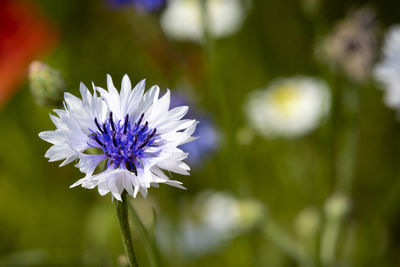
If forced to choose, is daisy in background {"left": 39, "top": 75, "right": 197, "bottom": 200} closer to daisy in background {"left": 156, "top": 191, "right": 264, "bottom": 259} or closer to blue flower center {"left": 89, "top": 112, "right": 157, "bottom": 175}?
blue flower center {"left": 89, "top": 112, "right": 157, "bottom": 175}

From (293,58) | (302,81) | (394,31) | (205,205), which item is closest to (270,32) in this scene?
(293,58)

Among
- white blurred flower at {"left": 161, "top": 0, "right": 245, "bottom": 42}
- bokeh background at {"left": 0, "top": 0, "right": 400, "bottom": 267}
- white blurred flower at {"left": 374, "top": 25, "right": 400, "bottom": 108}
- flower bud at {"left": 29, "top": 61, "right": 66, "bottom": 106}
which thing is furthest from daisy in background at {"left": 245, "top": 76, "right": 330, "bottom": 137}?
flower bud at {"left": 29, "top": 61, "right": 66, "bottom": 106}

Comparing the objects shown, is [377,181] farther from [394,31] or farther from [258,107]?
[394,31]

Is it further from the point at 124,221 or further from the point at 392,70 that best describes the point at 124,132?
the point at 392,70

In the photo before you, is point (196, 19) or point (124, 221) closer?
point (124, 221)

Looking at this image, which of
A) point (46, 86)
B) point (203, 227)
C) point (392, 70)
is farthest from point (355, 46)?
point (46, 86)

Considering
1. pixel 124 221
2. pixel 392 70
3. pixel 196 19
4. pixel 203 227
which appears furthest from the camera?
pixel 196 19

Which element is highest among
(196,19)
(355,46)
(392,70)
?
(196,19)

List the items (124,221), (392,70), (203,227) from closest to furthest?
(124,221) → (392,70) → (203,227)
